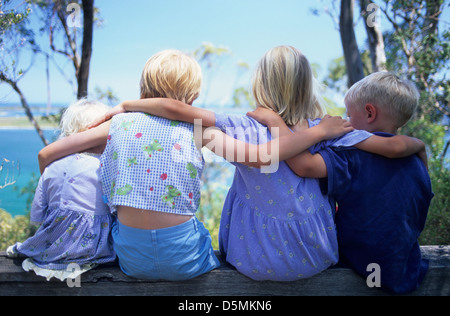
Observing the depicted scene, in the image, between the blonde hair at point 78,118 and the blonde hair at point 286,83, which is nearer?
the blonde hair at point 286,83

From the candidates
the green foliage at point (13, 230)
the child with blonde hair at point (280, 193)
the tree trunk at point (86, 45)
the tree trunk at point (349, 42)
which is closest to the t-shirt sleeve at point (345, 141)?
the child with blonde hair at point (280, 193)

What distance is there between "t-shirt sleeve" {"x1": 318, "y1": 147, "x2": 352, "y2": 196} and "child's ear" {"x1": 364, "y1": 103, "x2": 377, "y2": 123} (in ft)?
0.84

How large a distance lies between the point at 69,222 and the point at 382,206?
4.22 feet

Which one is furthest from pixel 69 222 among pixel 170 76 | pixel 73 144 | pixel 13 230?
pixel 13 230

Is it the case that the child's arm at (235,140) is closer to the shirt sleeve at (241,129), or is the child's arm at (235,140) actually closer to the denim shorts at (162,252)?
the shirt sleeve at (241,129)

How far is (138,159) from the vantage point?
4.75ft

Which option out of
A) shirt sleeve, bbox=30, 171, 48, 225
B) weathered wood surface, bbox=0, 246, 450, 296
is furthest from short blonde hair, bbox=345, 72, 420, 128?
shirt sleeve, bbox=30, 171, 48, 225

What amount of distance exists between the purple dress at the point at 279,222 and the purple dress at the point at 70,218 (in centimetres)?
57

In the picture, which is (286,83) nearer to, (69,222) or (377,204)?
(377,204)

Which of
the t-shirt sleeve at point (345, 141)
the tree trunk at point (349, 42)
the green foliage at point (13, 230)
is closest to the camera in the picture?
the t-shirt sleeve at point (345, 141)

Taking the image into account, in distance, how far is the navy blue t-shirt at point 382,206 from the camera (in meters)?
1.51

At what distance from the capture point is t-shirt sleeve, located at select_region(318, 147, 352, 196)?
4.91 ft

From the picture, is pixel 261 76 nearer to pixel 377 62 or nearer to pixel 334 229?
pixel 334 229
